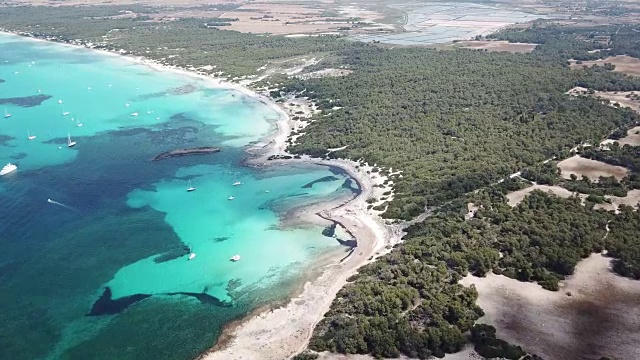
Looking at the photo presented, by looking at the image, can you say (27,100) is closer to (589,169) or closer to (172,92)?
(172,92)

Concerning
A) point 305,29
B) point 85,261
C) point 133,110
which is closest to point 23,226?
point 85,261

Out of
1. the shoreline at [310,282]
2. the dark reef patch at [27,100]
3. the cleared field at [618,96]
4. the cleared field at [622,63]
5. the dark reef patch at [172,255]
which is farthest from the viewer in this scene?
the cleared field at [622,63]

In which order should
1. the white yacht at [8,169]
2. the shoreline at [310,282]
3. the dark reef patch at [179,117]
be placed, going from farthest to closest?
the dark reef patch at [179,117], the white yacht at [8,169], the shoreline at [310,282]

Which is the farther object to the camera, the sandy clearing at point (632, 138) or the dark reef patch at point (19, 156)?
the dark reef patch at point (19, 156)

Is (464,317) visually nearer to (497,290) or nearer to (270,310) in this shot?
(497,290)

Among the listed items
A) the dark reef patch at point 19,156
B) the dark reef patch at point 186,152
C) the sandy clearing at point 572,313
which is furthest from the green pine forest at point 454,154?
the dark reef patch at point 19,156

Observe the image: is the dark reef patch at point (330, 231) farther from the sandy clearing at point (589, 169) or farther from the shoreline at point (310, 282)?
the sandy clearing at point (589, 169)

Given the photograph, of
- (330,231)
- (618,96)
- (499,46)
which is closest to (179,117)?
(330,231)
